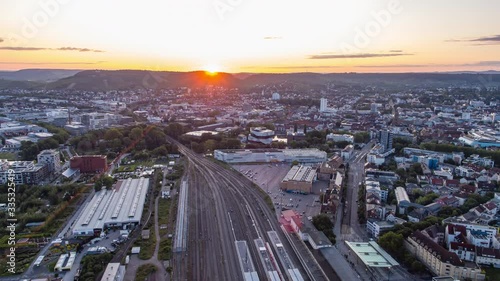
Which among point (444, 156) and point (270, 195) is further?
point (444, 156)

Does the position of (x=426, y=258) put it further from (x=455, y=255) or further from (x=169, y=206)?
(x=169, y=206)

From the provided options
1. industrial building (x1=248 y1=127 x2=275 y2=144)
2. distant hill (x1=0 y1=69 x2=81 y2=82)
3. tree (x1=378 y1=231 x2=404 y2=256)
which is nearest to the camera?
tree (x1=378 y1=231 x2=404 y2=256)

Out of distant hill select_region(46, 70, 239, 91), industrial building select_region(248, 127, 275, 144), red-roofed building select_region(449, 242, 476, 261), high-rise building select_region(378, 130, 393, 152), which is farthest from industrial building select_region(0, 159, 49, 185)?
distant hill select_region(46, 70, 239, 91)

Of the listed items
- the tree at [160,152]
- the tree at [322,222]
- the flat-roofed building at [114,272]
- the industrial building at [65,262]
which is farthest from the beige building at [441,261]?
the tree at [160,152]

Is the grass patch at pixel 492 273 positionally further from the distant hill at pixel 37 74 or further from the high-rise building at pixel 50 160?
the distant hill at pixel 37 74

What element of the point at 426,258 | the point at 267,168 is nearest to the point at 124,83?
the point at 267,168

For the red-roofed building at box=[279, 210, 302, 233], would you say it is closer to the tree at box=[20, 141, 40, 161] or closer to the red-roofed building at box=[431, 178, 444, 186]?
the red-roofed building at box=[431, 178, 444, 186]
